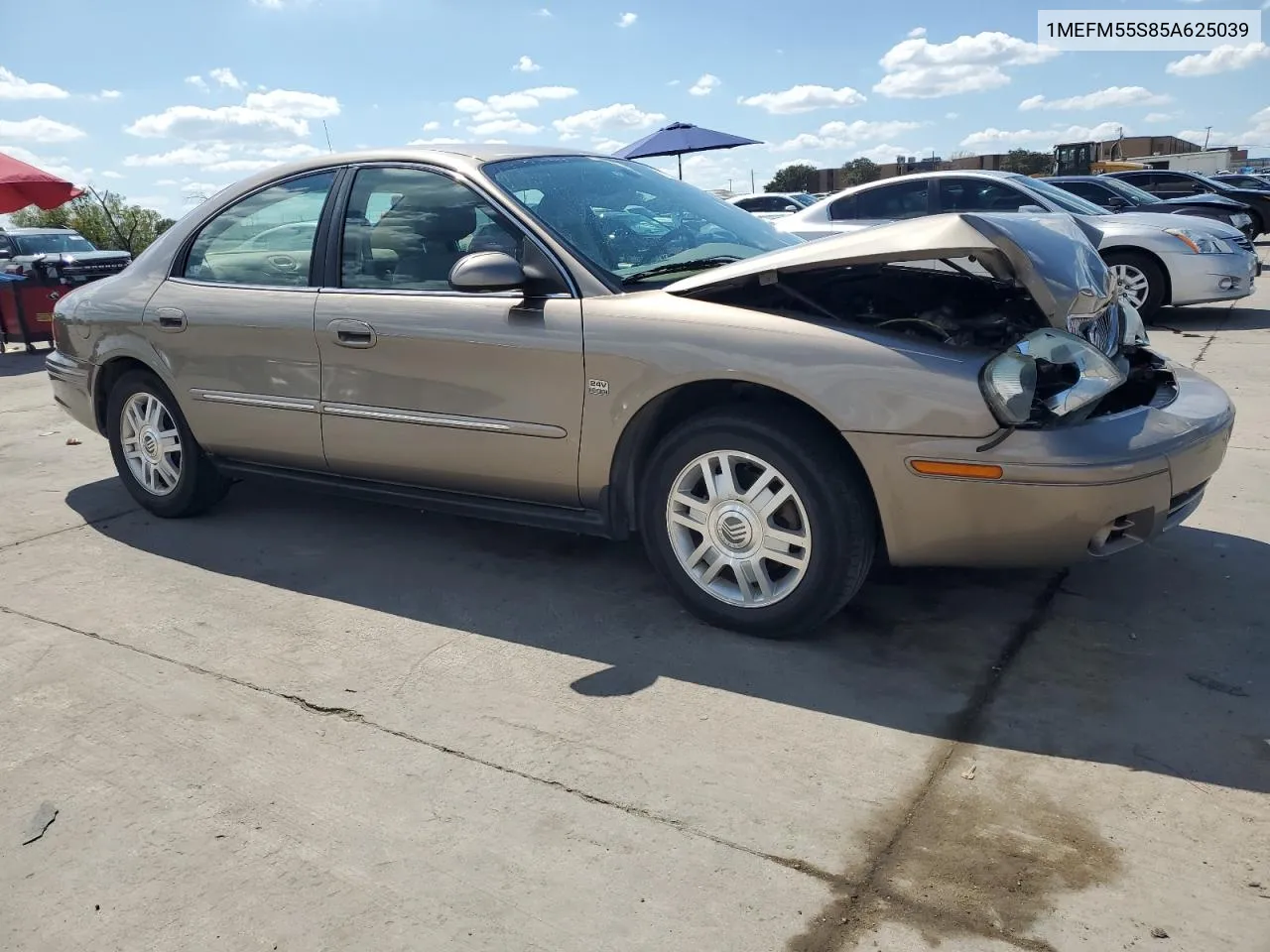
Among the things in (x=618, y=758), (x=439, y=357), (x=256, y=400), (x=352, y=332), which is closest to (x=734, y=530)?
(x=618, y=758)

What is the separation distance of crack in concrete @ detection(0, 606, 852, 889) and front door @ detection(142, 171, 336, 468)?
1.04 meters

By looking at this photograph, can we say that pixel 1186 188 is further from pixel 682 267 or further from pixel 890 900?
pixel 890 900

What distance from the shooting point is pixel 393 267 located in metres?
4.06

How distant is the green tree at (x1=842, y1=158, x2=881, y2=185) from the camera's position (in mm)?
56562

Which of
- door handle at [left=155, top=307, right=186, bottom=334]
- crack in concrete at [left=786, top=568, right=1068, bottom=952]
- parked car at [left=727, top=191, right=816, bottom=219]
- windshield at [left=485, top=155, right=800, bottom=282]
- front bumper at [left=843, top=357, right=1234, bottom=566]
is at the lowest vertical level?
crack in concrete at [left=786, top=568, right=1068, bottom=952]

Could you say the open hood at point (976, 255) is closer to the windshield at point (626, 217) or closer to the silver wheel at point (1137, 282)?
the windshield at point (626, 217)

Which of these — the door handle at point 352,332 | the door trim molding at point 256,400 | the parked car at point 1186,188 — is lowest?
the door trim molding at point 256,400

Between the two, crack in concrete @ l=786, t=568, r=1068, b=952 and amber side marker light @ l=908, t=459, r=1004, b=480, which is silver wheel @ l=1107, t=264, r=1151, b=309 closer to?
amber side marker light @ l=908, t=459, r=1004, b=480

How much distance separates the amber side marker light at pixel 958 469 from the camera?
2980 mm

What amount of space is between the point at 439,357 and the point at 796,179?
202ft

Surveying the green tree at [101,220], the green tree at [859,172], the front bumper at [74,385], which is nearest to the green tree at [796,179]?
the green tree at [859,172]

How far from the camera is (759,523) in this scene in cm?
333

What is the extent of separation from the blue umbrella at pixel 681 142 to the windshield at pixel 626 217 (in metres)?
14.3

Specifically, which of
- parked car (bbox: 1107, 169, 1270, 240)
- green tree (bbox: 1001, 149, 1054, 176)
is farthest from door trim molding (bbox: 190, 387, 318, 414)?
green tree (bbox: 1001, 149, 1054, 176)
